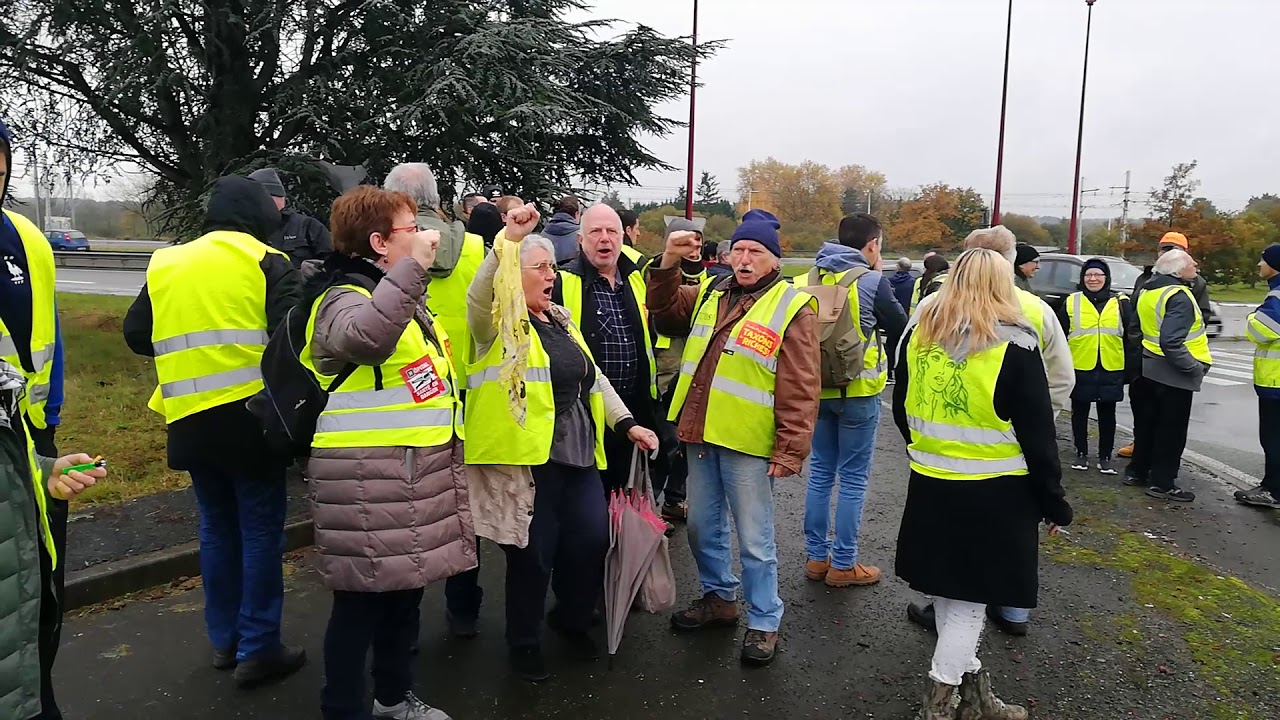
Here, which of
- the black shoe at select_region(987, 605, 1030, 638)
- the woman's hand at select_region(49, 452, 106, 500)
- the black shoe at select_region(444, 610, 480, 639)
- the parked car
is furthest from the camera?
the parked car

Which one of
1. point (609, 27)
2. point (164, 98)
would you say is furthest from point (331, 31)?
point (609, 27)

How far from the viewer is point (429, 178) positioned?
3918 mm

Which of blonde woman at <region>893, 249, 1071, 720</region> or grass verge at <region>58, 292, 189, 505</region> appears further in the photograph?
grass verge at <region>58, 292, 189, 505</region>

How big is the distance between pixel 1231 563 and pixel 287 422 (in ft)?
17.8

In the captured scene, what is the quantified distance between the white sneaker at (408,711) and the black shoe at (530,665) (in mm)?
435

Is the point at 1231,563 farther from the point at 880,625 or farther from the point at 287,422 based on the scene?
the point at 287,422

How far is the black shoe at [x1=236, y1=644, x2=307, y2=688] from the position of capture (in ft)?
11.1

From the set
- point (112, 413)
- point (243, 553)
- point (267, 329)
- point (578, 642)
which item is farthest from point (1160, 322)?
point (112, 413)

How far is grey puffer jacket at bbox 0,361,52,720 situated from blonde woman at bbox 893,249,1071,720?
2.83 metres

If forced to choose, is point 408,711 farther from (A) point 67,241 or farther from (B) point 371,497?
(A) point 67,241

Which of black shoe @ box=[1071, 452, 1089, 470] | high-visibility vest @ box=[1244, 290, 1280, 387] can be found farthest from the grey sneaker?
black shoe @ box=[1071, 452, 1089, 470]

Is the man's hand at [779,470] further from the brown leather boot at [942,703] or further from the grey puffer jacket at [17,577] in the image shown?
the grey puffer jacket at [17,577]

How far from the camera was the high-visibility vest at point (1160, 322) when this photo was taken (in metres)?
6.20

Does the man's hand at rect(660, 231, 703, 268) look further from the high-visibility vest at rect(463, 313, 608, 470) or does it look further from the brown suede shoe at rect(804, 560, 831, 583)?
the brown suede shoe at rect(804, 560, 831, 583)
